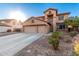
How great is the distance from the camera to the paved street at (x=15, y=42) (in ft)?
7.02

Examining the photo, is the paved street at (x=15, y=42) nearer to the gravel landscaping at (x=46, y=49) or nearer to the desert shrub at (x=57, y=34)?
the gravel landscaping at (x=46, y=49)

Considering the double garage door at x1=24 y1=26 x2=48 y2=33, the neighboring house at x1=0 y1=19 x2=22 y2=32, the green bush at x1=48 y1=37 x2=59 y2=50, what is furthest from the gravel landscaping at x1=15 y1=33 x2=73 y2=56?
the neighboring house at x1=0 y1=19 x2=22 y2=32

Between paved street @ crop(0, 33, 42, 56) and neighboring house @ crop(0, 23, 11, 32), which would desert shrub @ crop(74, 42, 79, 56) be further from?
neighboring house @ crop(0, 23, 11, 32)

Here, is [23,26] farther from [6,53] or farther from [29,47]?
[6,53]

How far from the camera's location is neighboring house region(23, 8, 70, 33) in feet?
7.53

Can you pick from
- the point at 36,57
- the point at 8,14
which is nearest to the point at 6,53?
the point at 36,57

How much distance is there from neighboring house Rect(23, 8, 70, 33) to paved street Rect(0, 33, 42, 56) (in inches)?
4.4

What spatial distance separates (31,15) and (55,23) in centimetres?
45

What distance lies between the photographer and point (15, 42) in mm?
2236

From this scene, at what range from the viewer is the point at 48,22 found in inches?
91.6

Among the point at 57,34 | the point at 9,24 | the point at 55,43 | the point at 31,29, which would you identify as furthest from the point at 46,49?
the point at 9,24

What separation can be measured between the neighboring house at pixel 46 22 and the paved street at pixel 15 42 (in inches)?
4.4

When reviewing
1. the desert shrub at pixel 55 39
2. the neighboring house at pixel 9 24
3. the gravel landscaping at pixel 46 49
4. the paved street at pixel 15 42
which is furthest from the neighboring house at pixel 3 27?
the desert shrub at pixel 55 39

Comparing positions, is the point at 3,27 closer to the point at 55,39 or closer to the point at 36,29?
the point at 36,29
